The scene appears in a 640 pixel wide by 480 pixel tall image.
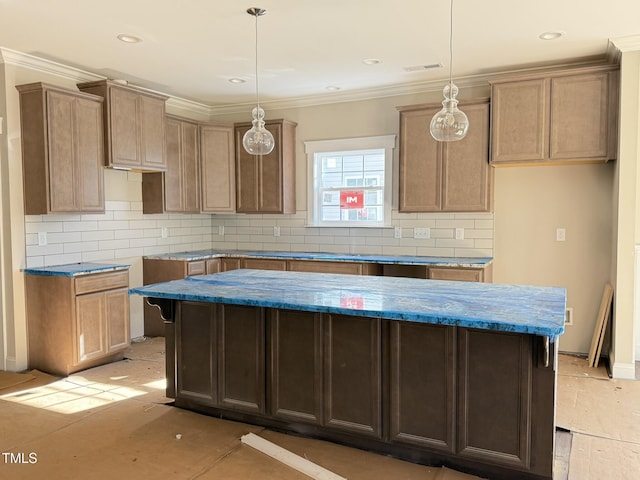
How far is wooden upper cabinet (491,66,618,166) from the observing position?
418 cm

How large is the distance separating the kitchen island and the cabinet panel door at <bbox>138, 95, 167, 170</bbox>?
206 centimetres

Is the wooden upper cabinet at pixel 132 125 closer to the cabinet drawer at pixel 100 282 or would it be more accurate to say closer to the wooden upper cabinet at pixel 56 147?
the wooden upper cabinet at pixel 56 147

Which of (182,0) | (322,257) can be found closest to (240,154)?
(322,257)

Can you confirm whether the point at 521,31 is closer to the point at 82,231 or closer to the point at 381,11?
the point at 381,11

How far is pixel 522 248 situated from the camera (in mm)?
4922

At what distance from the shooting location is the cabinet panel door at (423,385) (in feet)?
8.39

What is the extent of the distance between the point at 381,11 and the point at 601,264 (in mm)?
3073

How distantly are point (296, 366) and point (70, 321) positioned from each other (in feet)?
7.46

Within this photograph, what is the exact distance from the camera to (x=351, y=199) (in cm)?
577

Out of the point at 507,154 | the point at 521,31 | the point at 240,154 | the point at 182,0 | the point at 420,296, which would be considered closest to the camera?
the point at 420,296

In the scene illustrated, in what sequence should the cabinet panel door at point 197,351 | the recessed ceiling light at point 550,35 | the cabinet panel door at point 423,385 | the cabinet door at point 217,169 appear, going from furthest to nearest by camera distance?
1. the cabinet door at point 217,169
2. the recessed ceiling light at point 550,35
3. the cabinet panel door at point 197,351
4. the cabinet panel door at point 423,385

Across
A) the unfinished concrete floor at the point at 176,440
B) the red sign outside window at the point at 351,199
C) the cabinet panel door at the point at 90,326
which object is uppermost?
the red sign outside window at the point at 351,199

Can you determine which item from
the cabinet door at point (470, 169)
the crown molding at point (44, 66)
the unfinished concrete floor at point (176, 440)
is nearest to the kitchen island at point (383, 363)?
the unfinished concrete floor at point (176, 440)

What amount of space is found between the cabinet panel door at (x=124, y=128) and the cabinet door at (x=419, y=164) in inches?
102
